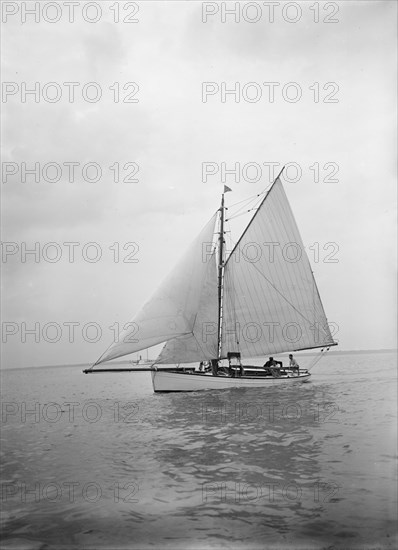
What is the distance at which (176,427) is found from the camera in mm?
16969

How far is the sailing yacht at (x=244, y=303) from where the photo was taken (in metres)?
30.0

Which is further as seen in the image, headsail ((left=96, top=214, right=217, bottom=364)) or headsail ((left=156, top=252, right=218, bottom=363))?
headsail ((left=156, top=252, right=218, bottom=363))

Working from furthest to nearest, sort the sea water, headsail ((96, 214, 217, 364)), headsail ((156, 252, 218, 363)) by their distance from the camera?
headsail ((156, 252, 218, 363))
headsail ((96, 214, 217, 364))
the sea water

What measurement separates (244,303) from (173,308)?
5282mm

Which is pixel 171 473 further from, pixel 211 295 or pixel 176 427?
pixel 211 295

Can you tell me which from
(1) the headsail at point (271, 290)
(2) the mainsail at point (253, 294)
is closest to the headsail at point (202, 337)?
(2) the mainsail at point (253, 294)

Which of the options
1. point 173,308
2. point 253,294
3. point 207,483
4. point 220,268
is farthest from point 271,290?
point 207,483

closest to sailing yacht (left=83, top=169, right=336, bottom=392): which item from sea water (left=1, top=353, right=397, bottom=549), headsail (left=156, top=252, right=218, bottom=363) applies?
headsail (left=156, top=252, right=218, bottom=363)

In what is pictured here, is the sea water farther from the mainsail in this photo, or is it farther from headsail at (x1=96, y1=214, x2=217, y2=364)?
the mainsail

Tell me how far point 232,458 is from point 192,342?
60.9ft

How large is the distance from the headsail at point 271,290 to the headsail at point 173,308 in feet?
8.34

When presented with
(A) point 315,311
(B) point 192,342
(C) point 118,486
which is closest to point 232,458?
(C) point 118,486

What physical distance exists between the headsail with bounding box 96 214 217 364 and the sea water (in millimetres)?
8788

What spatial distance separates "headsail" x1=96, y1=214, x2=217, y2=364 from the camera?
27297 mm
